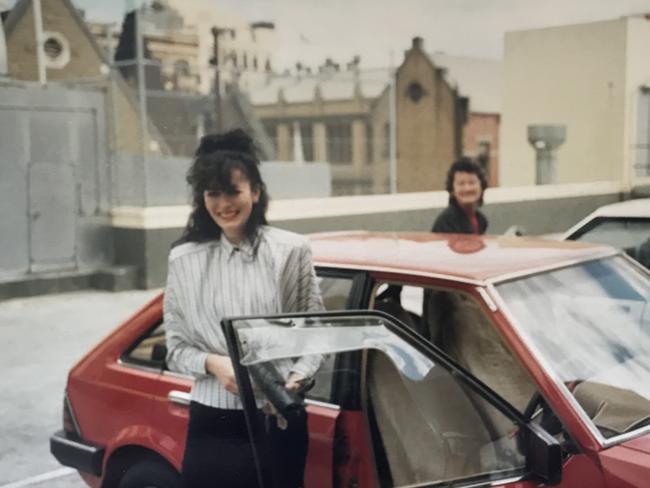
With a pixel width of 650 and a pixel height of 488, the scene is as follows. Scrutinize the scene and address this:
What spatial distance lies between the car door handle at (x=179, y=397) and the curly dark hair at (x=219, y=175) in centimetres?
50

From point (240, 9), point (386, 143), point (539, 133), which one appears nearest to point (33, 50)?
point (240, 9)

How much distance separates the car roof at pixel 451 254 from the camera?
259cm

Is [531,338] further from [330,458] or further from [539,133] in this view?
[539,133]

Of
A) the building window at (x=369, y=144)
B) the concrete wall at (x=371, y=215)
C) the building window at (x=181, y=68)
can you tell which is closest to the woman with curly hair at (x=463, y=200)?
the concrete wall at (x=371, y=215)

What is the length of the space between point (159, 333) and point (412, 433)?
1119 mm

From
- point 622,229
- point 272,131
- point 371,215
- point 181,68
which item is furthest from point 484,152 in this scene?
point 622,229

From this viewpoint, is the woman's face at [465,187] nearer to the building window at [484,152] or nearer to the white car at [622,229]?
the white car at [622,229]

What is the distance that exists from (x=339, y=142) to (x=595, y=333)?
10.5 m

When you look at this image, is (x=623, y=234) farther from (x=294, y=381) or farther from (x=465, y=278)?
(x=294, y=381)

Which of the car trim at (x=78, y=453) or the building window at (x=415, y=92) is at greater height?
the building window at (x=415, y=92)

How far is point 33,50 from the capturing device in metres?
6.93

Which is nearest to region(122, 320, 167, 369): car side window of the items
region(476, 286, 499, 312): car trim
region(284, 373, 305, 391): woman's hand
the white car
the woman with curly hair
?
region(284, 373, 305, 391): woman's hand

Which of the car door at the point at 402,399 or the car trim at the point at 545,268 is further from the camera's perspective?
the car trim at the point at 545,268

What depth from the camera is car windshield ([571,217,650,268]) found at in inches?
185
